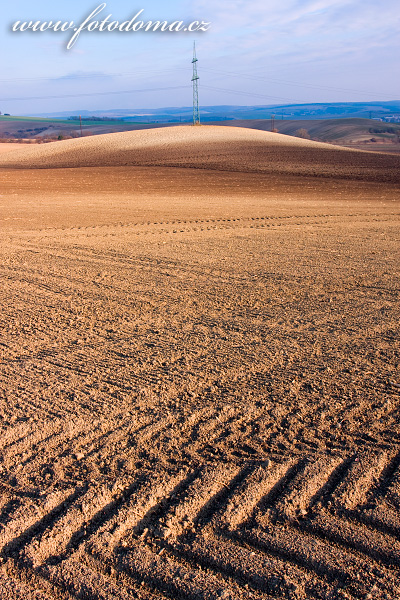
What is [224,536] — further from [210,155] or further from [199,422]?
[210,155]

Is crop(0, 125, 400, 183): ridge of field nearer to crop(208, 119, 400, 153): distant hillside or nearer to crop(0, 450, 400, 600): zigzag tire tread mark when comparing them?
crop(0, 450, 400, 600): zigzag tire tread mark

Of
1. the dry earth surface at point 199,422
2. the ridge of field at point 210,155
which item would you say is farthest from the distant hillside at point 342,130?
the dry earth surface at point 199,422

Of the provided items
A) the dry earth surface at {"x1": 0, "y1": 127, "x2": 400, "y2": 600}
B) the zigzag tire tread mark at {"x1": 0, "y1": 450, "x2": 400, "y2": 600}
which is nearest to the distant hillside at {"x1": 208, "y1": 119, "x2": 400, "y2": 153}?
the dry earth surface at {"x1": 0, "y1": 127, "x2": 400, "y2": 600}

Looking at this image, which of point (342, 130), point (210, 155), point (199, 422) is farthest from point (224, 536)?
point (342, 130)

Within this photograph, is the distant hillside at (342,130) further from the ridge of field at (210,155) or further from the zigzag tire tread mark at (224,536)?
the zigzag tire tread mark at (224,536)

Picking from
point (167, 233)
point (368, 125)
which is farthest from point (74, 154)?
point (368, 125)
